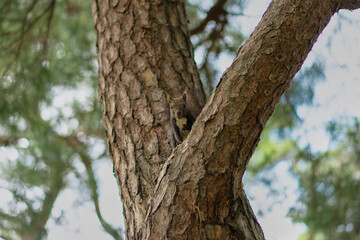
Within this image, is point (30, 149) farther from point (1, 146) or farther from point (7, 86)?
point (7, 86)

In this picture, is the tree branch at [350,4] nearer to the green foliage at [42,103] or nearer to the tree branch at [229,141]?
the tree branch at [229,141]

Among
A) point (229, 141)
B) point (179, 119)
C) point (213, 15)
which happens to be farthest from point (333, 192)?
point (229, 141)

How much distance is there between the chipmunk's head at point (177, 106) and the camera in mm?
1711

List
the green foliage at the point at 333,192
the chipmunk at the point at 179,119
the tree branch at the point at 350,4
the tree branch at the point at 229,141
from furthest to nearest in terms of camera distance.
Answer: the green foliage at the point at 333,192 → the chipmunk at the point at 179,119 → the tree branch at the point at 350,4 → the tree branch at the point at 229,141

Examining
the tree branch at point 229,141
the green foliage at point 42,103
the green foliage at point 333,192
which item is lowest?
the tree branch at point 229,141

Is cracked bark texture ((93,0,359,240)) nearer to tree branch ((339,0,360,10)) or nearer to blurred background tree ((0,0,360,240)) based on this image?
tree branch ((339,0,360,10))

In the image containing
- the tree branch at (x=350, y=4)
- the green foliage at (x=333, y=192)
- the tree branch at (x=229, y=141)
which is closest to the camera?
the tree branch at (x=229, y=141)

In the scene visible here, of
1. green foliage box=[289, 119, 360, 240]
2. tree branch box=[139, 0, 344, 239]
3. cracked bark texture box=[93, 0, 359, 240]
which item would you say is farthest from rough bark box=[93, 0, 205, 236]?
green foliage box=[289, 119, 360, 240]

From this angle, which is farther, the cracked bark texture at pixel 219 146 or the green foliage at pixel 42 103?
the green foliage at pixel 42 103

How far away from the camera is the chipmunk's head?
5.61 feet

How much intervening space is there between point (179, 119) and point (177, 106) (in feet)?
0.28

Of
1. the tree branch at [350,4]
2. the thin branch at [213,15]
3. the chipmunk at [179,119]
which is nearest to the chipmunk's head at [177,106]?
the chipmunk at [179,119]

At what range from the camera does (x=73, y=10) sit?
13.2 ft

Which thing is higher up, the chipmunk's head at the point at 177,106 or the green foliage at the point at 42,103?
the green foliage at the point at 42,103
